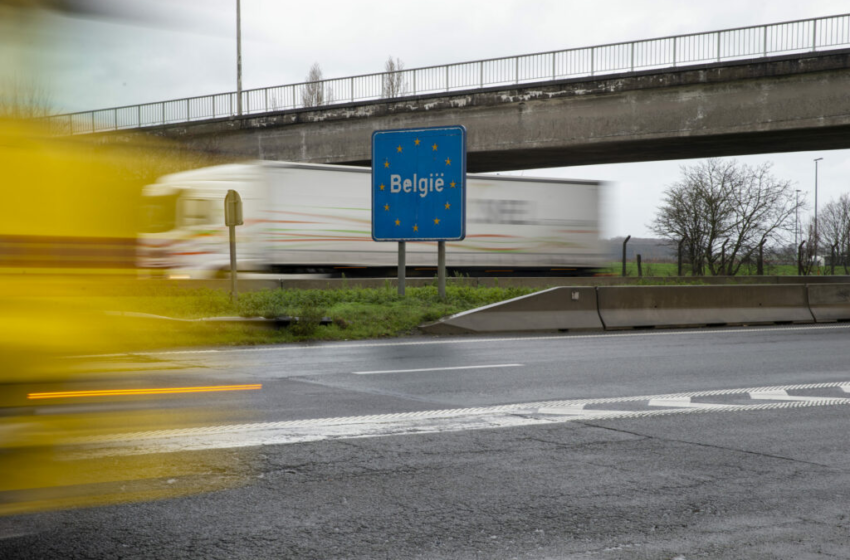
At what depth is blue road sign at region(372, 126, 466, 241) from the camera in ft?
51.9

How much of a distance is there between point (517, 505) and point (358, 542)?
3.07 ft

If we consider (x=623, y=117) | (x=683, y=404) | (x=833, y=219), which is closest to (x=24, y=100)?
(x=683, y=404)

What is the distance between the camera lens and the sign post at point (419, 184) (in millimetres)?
15828

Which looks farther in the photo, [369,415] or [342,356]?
[342,356]

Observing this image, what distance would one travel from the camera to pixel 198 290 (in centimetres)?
1639

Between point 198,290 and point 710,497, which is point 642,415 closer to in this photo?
point 710,497

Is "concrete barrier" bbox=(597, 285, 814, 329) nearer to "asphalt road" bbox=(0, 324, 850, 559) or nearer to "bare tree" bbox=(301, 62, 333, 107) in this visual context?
"asphalt road" bbox=(0, 324, 850, 559)

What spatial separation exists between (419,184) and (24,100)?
42.4ft

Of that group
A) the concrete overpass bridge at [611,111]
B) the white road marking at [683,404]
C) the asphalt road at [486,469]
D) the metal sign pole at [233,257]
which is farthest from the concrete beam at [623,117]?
the white road marking at [683,404]

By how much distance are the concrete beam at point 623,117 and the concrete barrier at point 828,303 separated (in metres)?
9.15

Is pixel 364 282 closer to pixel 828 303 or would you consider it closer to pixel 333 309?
pixel 333 309

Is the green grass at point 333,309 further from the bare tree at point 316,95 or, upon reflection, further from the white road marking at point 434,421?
the bare tree at point 316,95

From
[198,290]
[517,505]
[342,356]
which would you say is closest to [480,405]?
Result: [517,505]

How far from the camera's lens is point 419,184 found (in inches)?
631
